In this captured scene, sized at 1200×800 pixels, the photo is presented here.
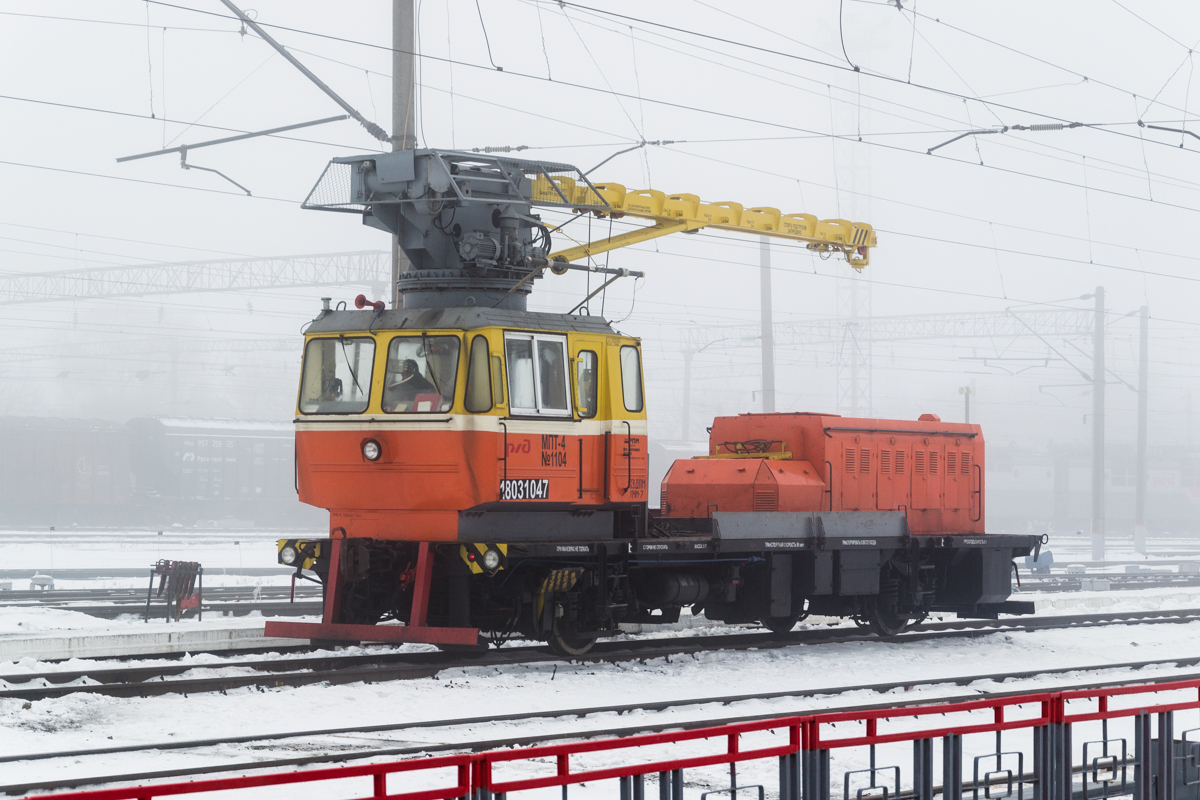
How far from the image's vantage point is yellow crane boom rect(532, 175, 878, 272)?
1808 centimetres

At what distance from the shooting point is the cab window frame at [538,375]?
1316 cm

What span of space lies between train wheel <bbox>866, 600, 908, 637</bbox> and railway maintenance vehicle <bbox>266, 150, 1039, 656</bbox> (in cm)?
132

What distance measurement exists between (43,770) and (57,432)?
1767 inches

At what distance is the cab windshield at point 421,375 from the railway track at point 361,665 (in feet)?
8.75

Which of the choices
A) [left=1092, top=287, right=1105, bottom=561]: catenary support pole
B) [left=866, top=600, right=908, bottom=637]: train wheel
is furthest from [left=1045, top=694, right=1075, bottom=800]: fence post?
[left=1092, top=287, right=1105, bottom=561]: catenary support pole

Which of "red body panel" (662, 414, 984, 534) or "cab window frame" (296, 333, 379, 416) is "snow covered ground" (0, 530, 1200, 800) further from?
"cab window frame" (296, 333, 379, 416)

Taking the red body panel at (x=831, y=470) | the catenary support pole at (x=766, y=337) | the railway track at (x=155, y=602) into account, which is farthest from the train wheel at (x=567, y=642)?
the catenary support pole at (x=766, y=337)

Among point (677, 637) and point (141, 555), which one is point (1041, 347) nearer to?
point (141, 555)

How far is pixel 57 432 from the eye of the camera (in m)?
49.6

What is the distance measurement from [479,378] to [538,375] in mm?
724

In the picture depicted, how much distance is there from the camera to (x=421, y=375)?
13305mm

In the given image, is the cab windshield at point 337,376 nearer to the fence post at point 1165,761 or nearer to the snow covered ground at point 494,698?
the snow covered ground at point 494,698

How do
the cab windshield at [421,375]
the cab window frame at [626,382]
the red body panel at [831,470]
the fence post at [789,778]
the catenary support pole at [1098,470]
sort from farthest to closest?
the catenary support pole at [1098,470], the red body panel at [831,470], the cab window frame at [626,382], the cab windshield at [421,375], the fence post at [789,778]

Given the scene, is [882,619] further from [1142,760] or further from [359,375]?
[1142,760]
